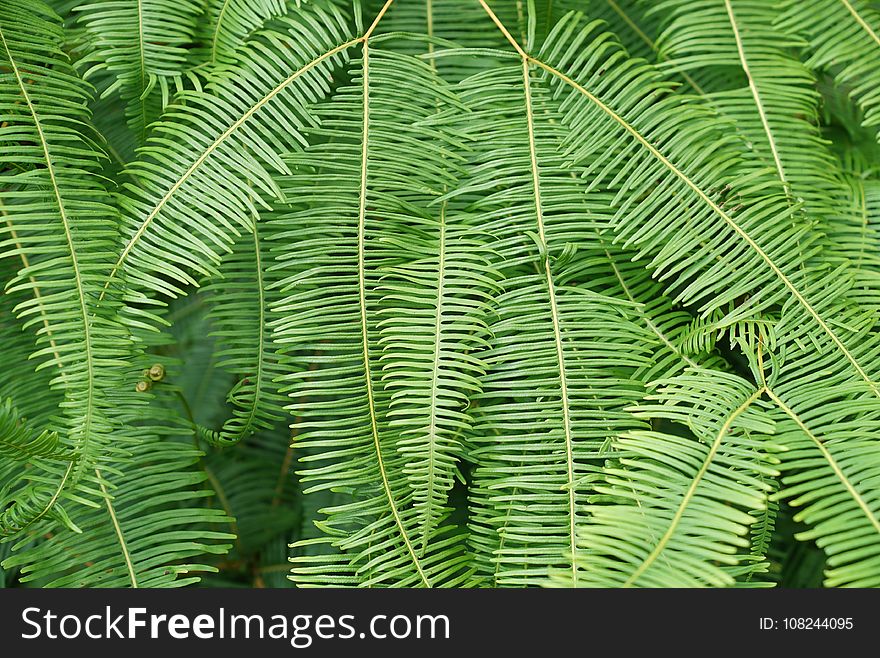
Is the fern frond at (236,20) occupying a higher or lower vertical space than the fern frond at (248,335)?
higher

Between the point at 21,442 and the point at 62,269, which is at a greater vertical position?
the point at 62,269

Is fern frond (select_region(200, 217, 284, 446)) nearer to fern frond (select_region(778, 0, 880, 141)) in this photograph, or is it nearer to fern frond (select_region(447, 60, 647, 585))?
fern frond (select_region(447, 60, 647, 585))

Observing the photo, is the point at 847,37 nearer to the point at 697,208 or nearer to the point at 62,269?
the point at 697,208

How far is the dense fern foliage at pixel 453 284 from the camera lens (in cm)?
81

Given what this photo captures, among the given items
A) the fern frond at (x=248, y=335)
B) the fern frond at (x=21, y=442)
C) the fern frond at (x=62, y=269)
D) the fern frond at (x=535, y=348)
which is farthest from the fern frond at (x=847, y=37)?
Answer: the fern frond at (x=21, y=442)

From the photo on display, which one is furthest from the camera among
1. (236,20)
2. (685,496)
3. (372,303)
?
(236,20)

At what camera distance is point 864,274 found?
97 cm

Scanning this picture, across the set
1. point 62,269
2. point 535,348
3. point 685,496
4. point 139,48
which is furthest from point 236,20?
point 685,496

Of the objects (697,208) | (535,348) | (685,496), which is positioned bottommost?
(685,496)

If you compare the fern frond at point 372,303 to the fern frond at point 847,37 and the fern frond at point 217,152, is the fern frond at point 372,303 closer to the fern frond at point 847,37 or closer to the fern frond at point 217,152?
the fern frond at point 217,152

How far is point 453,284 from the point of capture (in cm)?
90

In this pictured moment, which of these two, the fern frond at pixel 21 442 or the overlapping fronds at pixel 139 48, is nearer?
the fern frond at pixel 21 442

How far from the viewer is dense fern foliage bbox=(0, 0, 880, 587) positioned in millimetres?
810
